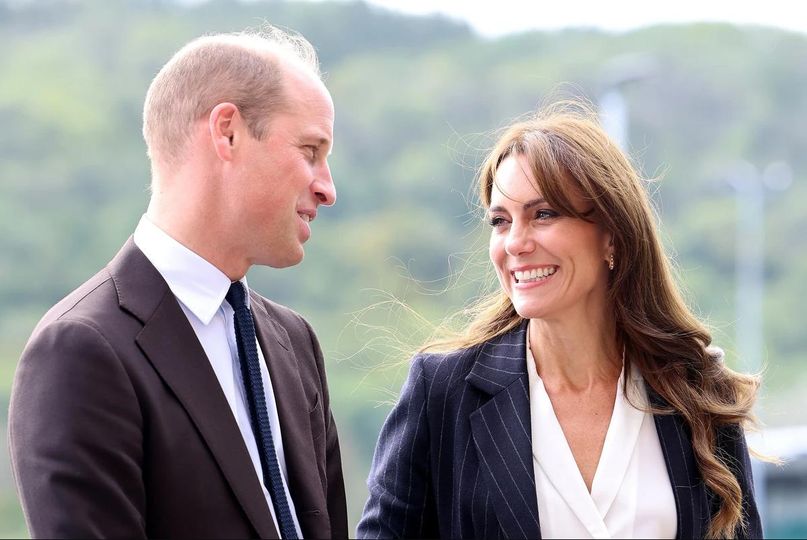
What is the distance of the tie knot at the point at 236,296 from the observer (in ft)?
9.72

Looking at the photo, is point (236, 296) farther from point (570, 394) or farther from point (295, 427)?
point (570, 394)

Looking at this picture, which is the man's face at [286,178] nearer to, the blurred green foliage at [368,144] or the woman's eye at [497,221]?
the woman's eye at [497,221]

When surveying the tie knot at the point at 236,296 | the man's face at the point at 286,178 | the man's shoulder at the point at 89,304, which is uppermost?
the man's face at the point at 286,178

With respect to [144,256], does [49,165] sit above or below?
above

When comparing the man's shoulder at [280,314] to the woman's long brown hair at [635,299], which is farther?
the woman's long brown hair at [635,299]

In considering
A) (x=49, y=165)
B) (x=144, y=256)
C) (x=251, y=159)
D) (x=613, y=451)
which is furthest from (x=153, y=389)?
(x=49, y=165)

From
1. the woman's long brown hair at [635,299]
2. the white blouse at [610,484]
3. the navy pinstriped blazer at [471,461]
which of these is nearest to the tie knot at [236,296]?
the navy pinstriped blazer at [471,461]

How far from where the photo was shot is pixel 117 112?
37.1m

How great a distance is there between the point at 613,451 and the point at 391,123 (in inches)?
1543

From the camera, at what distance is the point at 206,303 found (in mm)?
2855

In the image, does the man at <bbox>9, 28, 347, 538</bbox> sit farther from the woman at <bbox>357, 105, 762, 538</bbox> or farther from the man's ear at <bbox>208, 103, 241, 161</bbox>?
the woman at <bbox>357, 105, 762, 538</bbox>

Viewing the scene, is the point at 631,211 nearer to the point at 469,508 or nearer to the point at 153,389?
the point at 469,508

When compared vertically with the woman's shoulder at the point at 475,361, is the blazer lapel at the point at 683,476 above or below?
below

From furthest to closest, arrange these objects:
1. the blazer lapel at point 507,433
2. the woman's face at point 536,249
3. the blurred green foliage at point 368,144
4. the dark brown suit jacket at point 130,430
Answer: the blurred green foliage at point 368,144, the woman's face at point 536,249, the blazer lapel at point 507,433, the dark brown suit jacket at point 130,430
